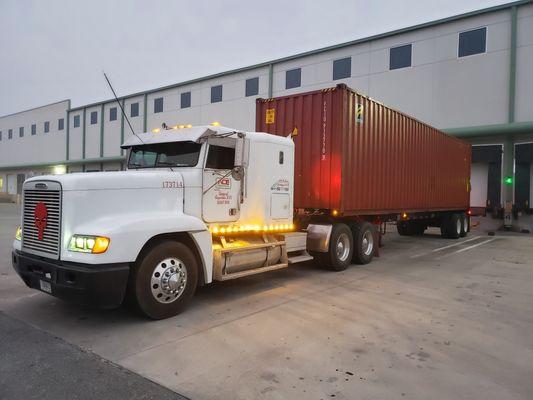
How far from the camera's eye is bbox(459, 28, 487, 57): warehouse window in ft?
66.7

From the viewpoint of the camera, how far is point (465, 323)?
5.50 metres

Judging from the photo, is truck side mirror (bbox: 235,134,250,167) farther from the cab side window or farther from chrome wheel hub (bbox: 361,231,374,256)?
chrome wheel hub (bbox: 361,231,374,256)

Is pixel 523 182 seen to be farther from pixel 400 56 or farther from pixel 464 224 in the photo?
pixel 400 56

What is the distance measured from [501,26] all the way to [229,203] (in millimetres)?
19441

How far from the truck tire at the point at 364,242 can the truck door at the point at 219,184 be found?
13.4ft

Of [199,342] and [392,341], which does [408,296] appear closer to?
[392,341]

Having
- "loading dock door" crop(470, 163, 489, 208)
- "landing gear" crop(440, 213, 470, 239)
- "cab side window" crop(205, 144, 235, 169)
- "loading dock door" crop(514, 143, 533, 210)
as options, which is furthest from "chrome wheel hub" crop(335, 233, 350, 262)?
"loading dock door" crop(470, 163, 489, 208)

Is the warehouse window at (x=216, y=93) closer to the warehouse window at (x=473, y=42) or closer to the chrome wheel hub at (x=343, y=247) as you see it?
the warehouse window at (x=473, y=42)

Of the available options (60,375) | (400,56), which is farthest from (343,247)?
(400,56)

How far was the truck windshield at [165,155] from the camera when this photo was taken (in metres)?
6.32

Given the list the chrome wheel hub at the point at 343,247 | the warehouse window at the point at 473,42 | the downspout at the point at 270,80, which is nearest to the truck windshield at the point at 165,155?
the chrome wheel hub at the point at 343,247

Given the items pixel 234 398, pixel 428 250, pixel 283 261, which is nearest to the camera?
pixel 234 398

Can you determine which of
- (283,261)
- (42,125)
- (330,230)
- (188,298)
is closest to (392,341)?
(188,298)

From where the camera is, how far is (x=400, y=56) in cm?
2264
